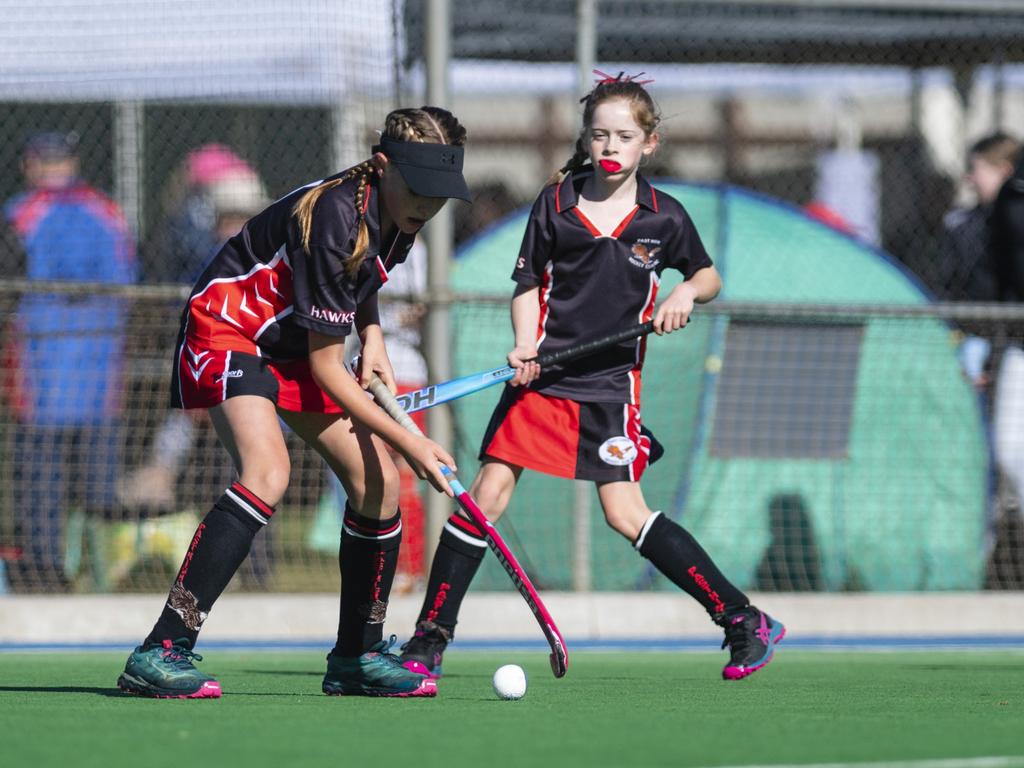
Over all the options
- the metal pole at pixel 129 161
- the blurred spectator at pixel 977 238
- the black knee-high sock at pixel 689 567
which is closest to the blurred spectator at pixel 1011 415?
the blurred spectator at pixel 977 238

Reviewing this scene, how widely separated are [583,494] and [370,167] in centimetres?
363

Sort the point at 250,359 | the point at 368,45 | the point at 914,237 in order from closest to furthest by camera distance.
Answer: the point at 250,359, the point at 368,45, the point at 914,237

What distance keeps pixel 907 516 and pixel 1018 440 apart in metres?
0.65

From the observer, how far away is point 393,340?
804cm

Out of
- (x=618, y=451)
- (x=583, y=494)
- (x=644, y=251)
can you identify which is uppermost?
(x=644, y=251)

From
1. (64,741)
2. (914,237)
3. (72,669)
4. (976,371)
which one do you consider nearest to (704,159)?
(914,237)

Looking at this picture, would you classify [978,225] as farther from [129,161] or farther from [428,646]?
[428,646]

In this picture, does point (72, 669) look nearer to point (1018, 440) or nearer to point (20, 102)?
point (20, 102)

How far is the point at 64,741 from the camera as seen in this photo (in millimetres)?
3520

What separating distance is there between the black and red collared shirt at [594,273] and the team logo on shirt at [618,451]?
0.13 metres

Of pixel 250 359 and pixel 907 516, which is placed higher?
pixel 250 359

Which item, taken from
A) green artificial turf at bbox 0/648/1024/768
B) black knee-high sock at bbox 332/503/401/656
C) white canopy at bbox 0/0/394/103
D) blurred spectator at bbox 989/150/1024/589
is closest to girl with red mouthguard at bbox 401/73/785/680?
green artificial turf at bbox 0/648/1024/768

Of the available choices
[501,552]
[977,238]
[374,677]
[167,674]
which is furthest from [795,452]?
[167,674]

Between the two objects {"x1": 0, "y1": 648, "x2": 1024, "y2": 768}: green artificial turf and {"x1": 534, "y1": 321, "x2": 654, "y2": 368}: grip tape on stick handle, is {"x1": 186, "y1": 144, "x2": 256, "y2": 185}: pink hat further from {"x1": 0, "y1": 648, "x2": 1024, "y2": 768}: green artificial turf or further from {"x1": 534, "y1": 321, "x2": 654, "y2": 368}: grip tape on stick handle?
{"x1": 534, "y1": 321, "x2": 654, "y2": 368}: grip tape on stick handle
